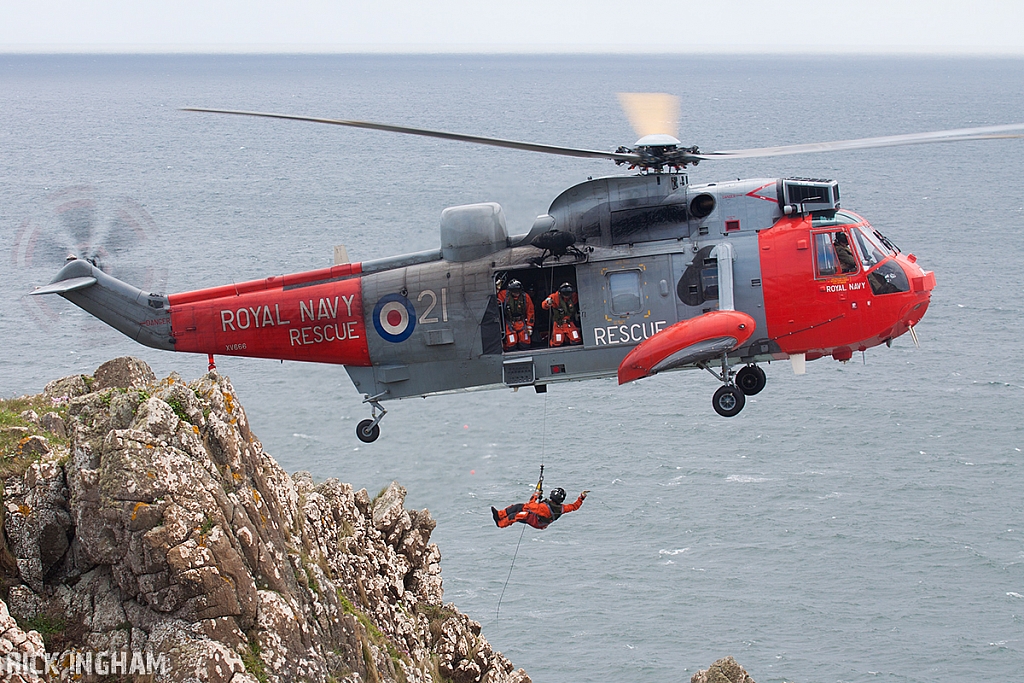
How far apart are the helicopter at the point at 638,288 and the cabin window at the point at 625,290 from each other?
0.11 feet

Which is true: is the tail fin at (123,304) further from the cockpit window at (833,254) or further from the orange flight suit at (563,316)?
the cockpit window at (833,254)

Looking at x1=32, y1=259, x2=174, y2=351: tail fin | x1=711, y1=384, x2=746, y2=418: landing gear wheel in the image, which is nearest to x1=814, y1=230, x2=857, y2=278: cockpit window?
x1=711, y1=384, x2=746, y2=418: landing gear wheel

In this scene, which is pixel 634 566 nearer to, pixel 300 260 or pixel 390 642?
pixel 390 642

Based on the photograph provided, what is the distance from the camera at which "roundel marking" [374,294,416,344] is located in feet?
84.6

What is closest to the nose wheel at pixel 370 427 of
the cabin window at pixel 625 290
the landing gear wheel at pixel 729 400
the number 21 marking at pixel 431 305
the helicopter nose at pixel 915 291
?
the number 21 marking at pixel 431 305

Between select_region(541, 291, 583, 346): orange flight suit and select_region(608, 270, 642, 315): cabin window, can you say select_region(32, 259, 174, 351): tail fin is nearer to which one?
select_region(541, 291, 583, 346): orange flight suit

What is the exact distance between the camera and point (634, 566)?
63.9 m

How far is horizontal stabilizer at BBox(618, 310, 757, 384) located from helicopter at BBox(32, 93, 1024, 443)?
3 centimetres

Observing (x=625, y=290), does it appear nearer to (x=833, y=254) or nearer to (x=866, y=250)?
(x=833, y=254)

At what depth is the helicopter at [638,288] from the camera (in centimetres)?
2447

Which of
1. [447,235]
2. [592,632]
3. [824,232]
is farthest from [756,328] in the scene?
[592,632]

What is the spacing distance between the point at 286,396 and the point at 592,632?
3232 cm

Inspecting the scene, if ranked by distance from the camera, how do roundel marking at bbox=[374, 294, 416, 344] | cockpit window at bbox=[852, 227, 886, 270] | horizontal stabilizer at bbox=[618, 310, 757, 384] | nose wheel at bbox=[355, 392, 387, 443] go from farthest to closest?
nose wheel at bbox=[355, 392, 387, 443] → roundel marking at bbox=[374, 294, 416, 344] → cockpit window at bbox=[852, 227, 886, 270] → horizontal stabilizer at bbox=[618, 310, 757, 384]

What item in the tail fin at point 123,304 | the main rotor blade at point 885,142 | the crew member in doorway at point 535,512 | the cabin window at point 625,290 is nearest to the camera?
the main rotor blade at point 885,142
